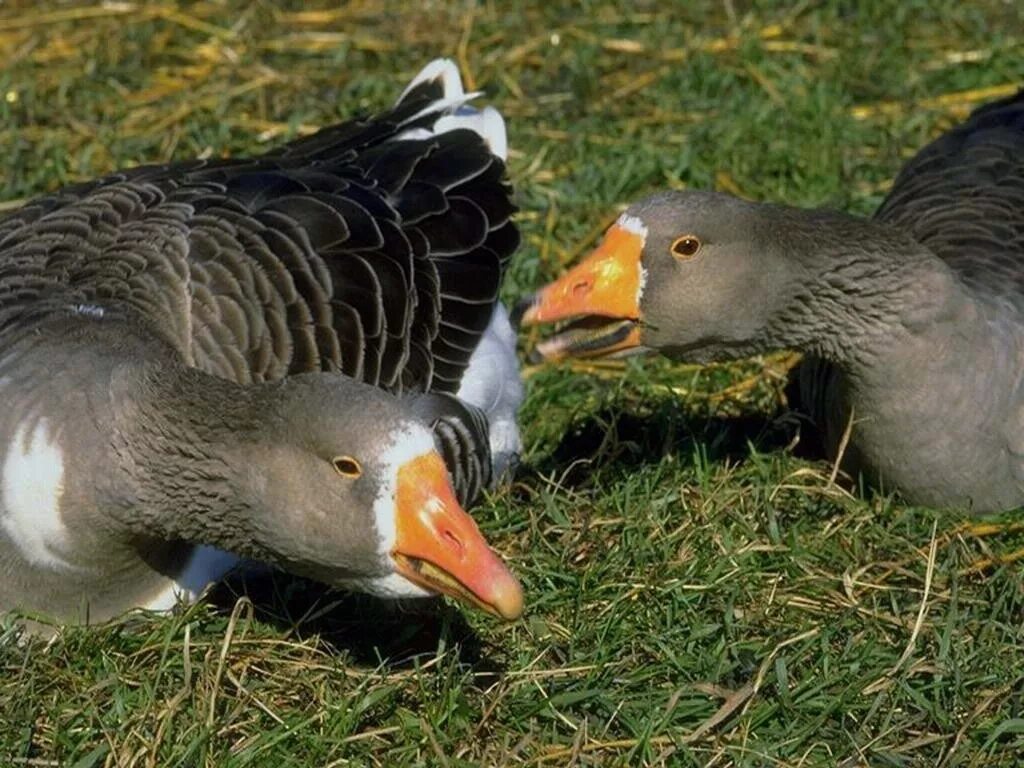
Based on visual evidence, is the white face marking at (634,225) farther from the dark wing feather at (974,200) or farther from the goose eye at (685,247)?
the dark wing feather at (974,200)

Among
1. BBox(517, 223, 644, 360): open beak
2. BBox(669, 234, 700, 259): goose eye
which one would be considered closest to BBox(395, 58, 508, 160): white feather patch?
BBox(517, 223, 644, 360): open beak

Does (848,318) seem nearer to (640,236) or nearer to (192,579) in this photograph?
(640,236)

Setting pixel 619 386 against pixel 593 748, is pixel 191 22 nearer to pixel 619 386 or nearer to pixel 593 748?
pixel 619 386

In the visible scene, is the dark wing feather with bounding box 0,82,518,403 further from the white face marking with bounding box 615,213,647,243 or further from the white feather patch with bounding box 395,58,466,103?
the white face marking with bounding box 615,213,647,243

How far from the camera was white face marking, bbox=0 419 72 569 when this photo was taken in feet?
17.1

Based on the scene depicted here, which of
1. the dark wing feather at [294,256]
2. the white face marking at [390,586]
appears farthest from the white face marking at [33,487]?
the white face marking at [390,586]

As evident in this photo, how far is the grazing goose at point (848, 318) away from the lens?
5.87 meters

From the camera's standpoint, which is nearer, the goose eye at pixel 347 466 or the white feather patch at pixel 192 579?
the goose eye at pixel 347 466

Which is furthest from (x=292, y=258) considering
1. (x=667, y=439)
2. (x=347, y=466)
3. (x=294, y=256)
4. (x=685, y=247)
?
(x=667, y=439)

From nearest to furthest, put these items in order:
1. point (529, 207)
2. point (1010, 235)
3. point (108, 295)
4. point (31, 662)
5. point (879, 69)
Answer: point (31, 662)
point (108, 295)
point (1010, 235)
point (529, 207)
point (879, 69)

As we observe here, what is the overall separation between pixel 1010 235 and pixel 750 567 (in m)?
1.64

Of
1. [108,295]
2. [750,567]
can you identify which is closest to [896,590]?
[750,567]

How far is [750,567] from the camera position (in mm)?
6008

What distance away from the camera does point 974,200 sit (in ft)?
22.7
